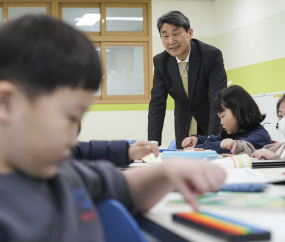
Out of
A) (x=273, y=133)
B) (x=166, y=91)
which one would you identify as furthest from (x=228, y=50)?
(x=166, y=91)

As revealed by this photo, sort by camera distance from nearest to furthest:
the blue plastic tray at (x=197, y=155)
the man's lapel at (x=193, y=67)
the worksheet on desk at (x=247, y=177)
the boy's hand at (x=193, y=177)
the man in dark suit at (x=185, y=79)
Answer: the boy's hand at (x=193, y=177) < the worksheet on desk at (x=247, y=177) < the blue plastic tray at (x=197, y=155) < the man in dark suit at (x=185, y=79) < the man's lapel at (x=193, y=67)

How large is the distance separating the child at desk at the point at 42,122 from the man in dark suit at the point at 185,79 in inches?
90.8

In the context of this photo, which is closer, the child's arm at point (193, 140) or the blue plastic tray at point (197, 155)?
the blue plastic tray at point (197, 155)

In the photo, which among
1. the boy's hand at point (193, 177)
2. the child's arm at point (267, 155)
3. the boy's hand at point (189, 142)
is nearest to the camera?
the boy's hand at point (193, 177)

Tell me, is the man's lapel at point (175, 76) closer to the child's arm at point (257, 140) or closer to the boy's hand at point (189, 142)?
the boy's hand at point (189, 142)

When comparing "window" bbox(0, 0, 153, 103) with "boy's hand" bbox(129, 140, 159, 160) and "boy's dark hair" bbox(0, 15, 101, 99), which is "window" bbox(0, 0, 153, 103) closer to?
"boy's hand" bbox(129, 140, 159, 160)

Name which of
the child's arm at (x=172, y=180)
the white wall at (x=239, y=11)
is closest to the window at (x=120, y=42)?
the white wall at (x=239, y=11)

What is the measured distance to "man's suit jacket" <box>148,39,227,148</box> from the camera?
280 centimetres

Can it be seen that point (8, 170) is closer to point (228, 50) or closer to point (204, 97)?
point (204, 97)

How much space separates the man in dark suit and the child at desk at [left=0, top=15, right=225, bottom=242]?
7.57ft

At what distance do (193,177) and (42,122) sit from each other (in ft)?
0.80

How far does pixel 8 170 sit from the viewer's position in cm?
45

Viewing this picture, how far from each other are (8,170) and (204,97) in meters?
2.56

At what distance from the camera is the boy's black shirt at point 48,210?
1.35ft
